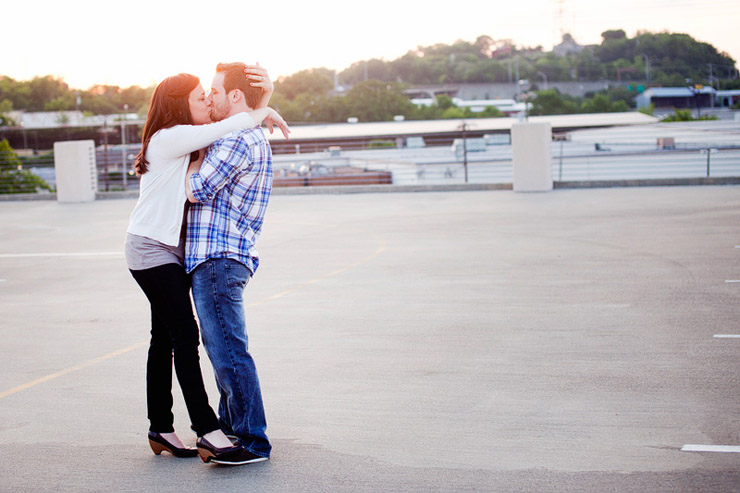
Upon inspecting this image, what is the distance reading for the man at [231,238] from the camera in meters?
3.88

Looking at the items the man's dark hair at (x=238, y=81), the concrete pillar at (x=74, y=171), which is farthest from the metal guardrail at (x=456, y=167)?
the man's dark hair at (x=238, y=81)

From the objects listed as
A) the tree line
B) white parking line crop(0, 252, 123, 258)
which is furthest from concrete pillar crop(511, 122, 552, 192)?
the tree line

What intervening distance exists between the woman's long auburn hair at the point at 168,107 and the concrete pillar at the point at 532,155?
1682 centimetres

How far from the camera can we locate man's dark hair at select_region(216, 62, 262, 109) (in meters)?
3.97

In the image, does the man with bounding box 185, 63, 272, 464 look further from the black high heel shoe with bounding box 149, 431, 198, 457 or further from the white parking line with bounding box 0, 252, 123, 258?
the white parking line with bounding box 0, 252, 123, 258

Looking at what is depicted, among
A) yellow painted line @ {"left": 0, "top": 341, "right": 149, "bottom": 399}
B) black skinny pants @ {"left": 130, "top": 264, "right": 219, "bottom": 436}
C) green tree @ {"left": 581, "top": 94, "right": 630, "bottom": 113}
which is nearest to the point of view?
black skinny pants @ {"left": 130, "top": 264, "right": 219, "bottom": 436}

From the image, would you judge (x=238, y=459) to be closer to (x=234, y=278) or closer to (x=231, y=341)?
(x=231, y=341)

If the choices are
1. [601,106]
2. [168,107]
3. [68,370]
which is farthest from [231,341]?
[601,106]

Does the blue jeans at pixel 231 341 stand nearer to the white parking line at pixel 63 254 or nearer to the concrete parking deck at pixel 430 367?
the concrete parking deck at pixel 430 367

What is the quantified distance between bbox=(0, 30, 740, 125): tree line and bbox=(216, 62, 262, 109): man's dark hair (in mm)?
95832

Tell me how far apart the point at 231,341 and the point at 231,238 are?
19.3 inches

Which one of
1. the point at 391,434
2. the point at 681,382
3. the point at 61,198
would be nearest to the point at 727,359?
the point at 681,382

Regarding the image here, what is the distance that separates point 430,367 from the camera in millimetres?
5656

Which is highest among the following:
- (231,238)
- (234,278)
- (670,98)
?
(670,98)
